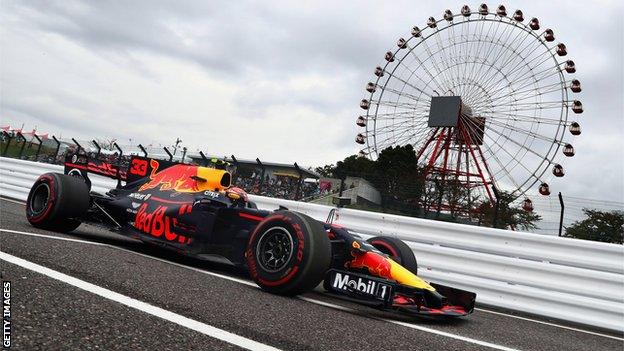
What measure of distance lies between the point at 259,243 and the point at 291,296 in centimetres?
59

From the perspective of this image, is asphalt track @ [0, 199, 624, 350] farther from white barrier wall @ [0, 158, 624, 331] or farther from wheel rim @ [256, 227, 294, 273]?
white barrier wall @ [0, 158, 624, 331]

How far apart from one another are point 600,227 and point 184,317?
6.49 m

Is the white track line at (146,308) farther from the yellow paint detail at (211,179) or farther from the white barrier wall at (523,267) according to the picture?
the white barrier wall at (523,267)

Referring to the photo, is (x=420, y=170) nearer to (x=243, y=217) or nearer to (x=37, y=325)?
(x=243, y=217)

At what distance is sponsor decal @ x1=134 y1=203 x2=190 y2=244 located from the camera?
5.46 metres

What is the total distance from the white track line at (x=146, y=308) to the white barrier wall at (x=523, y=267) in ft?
15.2

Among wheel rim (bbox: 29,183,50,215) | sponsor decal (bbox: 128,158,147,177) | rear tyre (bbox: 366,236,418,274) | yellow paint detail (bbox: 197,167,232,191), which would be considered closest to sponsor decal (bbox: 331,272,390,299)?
rear tyre (bbox: 366,236,418,274)

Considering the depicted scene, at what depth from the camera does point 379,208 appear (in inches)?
377

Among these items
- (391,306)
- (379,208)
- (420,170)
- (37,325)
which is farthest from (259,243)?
(420,170)

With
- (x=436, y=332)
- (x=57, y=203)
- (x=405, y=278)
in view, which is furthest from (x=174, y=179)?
(x=436, y=332)

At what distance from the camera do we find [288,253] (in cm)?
435

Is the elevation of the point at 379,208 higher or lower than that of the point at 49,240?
higher

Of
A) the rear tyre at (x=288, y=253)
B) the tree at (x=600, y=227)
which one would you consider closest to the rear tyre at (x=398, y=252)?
the rear tyre at (x=288, y=253)

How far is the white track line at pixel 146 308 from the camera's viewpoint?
2477mm
